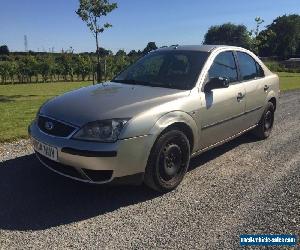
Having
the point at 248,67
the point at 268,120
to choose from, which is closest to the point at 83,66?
the point at 268,120

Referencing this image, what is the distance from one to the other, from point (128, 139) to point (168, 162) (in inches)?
29.8

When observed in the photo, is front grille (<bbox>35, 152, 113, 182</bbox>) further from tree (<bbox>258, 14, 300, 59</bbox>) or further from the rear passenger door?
tree (<bbox>258, 14, 300, 59</bbox>)

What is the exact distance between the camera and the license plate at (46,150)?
163 inches

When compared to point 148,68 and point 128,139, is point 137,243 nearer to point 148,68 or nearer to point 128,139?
point 128,139

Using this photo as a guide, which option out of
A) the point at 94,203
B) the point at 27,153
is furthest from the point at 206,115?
the point at 27,153

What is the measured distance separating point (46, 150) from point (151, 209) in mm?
1334

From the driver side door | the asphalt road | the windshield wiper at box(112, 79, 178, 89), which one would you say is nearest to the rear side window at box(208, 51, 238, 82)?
the driver side door

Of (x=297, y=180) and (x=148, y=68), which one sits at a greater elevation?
(x=148, y=68)

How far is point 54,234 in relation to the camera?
3.59 meters

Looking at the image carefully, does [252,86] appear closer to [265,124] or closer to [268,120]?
[265,124]

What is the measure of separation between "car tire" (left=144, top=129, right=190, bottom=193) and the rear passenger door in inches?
72.9

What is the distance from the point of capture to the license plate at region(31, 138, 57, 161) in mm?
4149

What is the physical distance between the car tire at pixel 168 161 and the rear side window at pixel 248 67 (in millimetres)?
2027

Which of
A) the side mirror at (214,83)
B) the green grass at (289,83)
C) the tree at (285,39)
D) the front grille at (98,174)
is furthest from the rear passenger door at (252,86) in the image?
the tree at (285,39)
